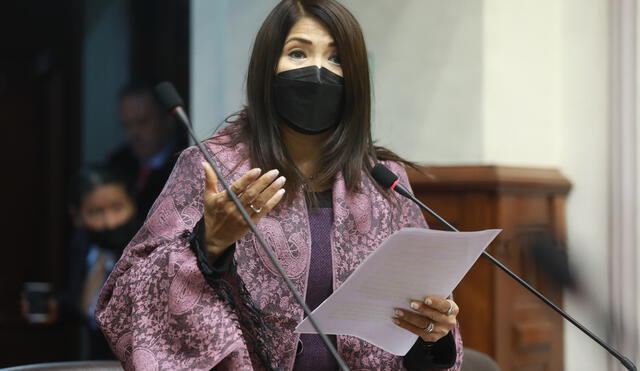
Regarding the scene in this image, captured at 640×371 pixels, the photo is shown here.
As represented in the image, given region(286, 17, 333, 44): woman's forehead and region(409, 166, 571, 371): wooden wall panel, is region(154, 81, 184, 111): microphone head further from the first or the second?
region(409, 166, 571, 371): wooden wall panel

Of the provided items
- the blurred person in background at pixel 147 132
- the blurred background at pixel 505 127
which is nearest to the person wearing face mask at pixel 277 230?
the blurred background at pixel 505 127

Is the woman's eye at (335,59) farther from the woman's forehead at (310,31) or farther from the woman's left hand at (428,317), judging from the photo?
the woman's left hand at (428,317)

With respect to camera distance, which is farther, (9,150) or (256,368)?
(9,150)

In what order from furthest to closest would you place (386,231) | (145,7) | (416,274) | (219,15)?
1. (145,7)
2. (219,15)
3. (386,231)
4. (416,274)

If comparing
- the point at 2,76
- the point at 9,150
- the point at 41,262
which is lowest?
the point at 41,262

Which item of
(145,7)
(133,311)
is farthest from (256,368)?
(145,7)

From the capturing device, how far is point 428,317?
1843 mm

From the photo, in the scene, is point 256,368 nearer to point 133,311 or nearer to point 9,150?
point 133,311

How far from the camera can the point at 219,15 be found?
412 cm

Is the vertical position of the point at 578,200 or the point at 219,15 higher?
the point at 219,15

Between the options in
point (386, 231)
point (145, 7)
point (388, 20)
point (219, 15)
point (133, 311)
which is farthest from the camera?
point (145, 7)

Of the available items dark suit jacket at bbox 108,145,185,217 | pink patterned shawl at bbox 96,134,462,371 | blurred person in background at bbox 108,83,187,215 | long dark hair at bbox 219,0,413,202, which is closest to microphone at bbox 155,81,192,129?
pink patterned shawl at bbox 96,134,462,371

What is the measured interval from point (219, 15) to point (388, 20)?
798 millimetres

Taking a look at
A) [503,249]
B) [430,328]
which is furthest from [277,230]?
[503,249]
